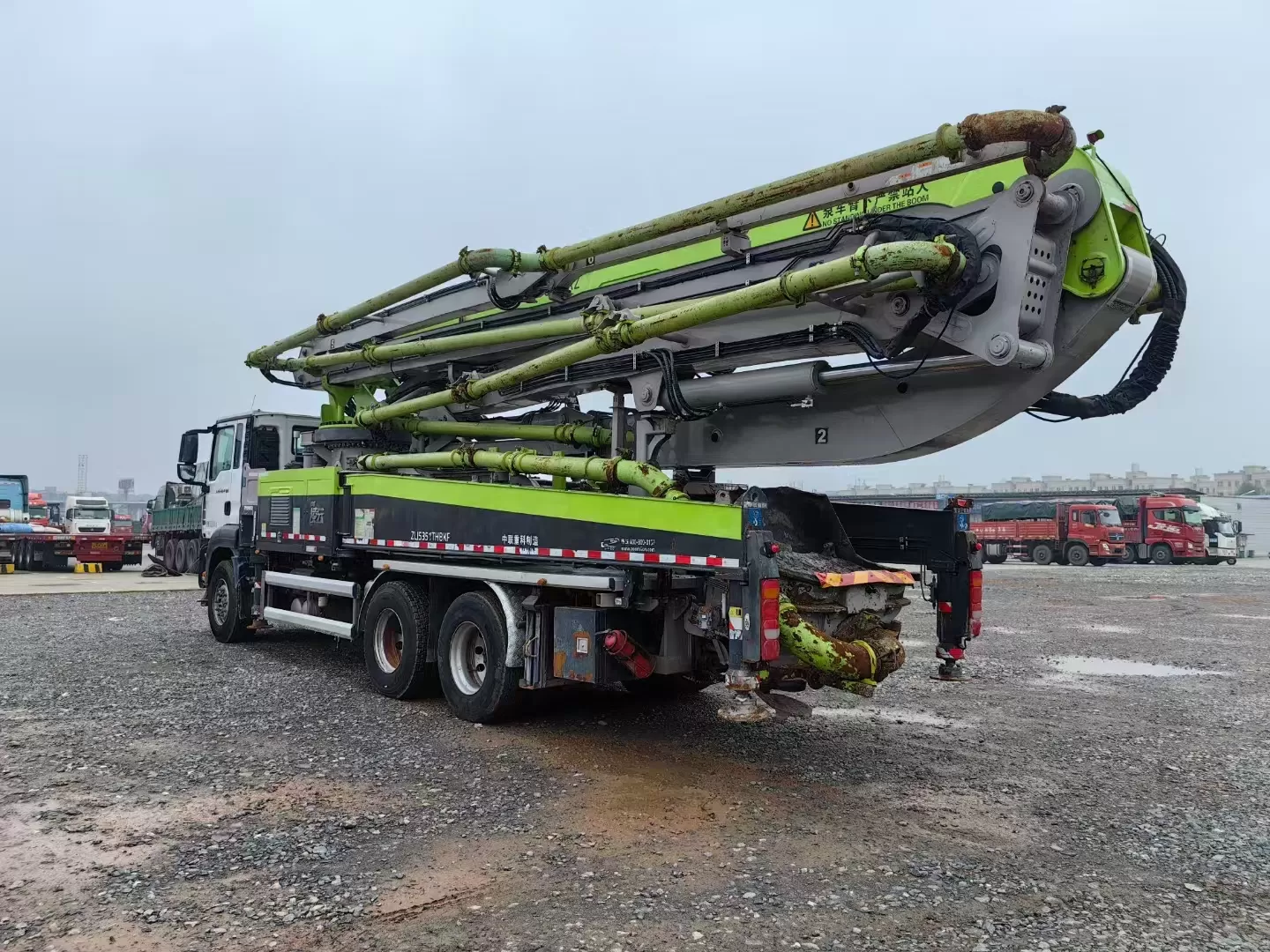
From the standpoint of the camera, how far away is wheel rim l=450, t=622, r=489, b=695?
7.52m

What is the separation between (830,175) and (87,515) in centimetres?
3390

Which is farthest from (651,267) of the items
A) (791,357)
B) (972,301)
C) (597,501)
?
(972,301)

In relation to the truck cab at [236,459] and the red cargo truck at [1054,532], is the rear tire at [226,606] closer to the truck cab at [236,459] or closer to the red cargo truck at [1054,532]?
the truck cab at [236,459]

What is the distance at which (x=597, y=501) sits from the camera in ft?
21.1

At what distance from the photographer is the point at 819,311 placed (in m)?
6.46

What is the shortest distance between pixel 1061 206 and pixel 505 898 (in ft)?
15.5

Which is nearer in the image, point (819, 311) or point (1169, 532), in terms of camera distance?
point (819, 311)

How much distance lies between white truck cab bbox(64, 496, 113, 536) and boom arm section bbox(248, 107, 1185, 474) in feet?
87.0

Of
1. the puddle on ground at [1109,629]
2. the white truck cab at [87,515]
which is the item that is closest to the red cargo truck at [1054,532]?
the puddle on ground at [1109,629]

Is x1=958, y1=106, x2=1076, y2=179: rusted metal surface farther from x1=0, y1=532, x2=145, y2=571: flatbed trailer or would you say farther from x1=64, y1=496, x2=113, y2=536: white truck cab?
x1=64, y1=496, x2=113, y2=536: white truck cab

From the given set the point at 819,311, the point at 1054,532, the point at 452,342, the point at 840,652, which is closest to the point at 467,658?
the point at 452,342

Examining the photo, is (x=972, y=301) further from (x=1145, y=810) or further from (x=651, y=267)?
(x=1145, y=810)

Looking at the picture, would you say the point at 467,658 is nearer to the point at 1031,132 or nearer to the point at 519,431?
the point at 519,431

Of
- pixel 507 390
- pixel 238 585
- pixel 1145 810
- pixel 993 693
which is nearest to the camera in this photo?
pixel 1145 810
